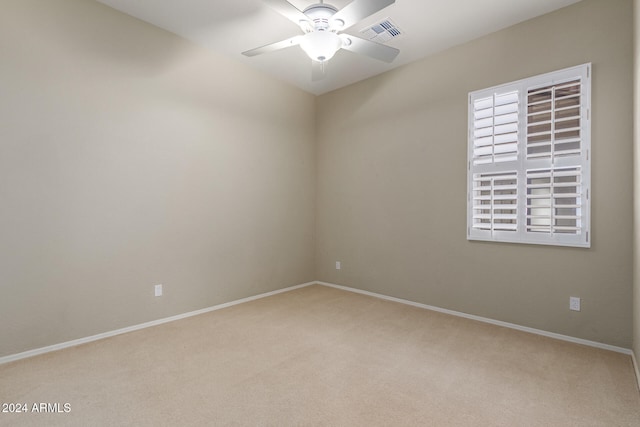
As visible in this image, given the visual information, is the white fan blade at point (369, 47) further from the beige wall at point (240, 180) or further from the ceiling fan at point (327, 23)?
the beige wall at point (240, 180)

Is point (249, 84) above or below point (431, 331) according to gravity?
above

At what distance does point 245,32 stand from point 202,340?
2942mm

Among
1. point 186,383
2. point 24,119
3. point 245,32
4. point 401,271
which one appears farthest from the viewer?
point 401,271

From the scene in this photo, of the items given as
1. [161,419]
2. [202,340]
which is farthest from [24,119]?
[161,419]

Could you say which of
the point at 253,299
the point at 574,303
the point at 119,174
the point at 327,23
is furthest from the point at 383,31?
the point at 253,299

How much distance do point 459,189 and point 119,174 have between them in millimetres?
3375

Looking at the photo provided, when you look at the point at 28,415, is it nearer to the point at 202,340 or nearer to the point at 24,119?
the point at 202,340

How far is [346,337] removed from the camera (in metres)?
2.83

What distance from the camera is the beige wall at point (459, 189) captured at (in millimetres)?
2533

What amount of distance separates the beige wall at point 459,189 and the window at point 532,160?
85mm

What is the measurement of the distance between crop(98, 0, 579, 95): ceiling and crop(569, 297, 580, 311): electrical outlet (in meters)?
2.53

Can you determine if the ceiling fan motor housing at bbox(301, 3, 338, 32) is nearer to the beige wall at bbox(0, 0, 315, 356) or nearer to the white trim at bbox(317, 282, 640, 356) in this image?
the beige wall at bbox(0, 0, 315, 356)

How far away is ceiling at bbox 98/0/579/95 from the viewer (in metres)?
2.72

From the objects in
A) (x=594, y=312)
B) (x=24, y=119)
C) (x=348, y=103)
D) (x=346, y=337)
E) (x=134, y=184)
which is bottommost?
(x=346, y=337)
